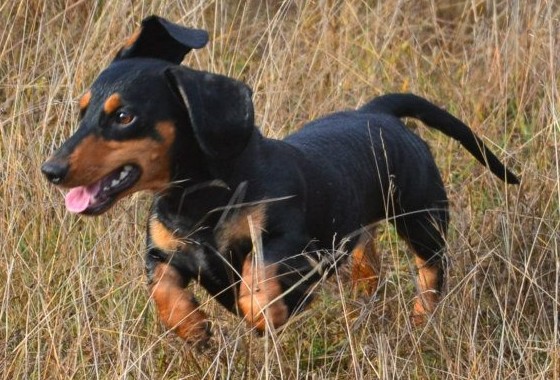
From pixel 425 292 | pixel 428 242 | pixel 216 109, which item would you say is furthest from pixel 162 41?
pixel 428 242

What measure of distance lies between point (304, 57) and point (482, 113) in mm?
879

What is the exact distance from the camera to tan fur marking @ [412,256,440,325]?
4820mm

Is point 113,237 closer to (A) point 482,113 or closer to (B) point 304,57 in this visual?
(B) point 304,57

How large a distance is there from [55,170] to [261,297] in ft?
2.26

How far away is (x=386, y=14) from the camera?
6.81 metres

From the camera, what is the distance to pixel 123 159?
13.5 feet

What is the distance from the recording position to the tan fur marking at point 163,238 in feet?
14.2

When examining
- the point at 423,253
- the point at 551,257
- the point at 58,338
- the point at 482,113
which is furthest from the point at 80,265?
the point at 482,113

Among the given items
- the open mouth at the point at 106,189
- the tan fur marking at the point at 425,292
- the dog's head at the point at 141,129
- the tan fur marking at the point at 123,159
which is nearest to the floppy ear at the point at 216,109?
→ the dog's head at the point at 141,129

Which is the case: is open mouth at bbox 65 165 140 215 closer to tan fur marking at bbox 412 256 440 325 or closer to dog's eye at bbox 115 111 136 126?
dog's eye at bbox 115 111 136 126

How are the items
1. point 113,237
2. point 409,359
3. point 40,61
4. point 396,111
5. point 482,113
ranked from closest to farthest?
point 409,359, point 113,237, point 396,111, point 40,61, point 482,113

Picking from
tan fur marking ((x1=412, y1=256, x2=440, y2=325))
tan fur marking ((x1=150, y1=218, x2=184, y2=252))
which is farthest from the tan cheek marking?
tan fur marking ((x1=412, y1=256, x2=440, y2=325))

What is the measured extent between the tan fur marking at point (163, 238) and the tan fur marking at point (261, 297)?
0.24m

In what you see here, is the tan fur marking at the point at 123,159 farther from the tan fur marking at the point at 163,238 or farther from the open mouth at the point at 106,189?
the tan fur marking at the point at 163,238
